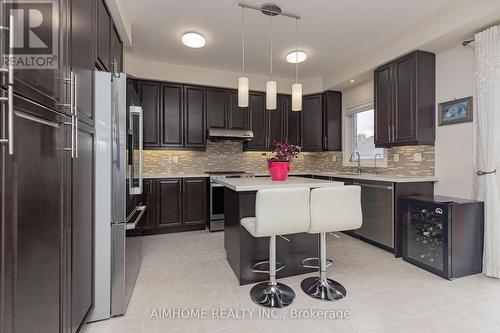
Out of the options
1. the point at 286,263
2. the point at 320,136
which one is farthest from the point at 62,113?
the point at 320,136

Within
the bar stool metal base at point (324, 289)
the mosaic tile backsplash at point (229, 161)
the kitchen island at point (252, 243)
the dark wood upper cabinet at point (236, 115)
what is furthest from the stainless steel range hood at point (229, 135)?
the bar stool metal base at point (324, 289)

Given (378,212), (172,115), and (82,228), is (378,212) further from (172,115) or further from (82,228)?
(172,115)

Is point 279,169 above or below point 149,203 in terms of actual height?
above

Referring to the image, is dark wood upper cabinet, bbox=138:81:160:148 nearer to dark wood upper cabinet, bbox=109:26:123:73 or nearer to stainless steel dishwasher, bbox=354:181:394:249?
dark wood upper cabinet, bbox=109:26:123:73

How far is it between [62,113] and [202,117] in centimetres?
325

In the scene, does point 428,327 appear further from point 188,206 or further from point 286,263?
point 188,206

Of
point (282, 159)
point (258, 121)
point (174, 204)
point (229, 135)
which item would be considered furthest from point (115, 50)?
point (258, 121)

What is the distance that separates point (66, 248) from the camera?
51.6 inches

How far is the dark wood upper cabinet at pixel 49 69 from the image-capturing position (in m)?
0.87

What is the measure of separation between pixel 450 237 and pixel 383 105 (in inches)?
74.0

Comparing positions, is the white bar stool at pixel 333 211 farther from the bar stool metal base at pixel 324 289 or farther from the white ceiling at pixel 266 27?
the white ceiling at pixel 266 27

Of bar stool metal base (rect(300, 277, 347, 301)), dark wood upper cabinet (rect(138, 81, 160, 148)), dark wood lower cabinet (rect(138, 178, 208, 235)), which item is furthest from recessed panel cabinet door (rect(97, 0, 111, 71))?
bar stool metal base (rect(300, 277, 347, 301))

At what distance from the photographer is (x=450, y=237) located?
2.42 m

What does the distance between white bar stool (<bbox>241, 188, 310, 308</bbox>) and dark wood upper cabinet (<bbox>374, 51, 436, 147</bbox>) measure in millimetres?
2060
